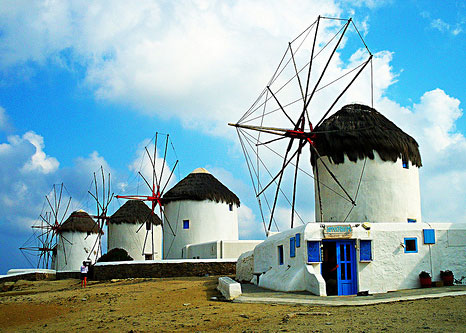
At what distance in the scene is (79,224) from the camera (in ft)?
157

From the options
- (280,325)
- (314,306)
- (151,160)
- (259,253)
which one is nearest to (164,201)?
(151,160)

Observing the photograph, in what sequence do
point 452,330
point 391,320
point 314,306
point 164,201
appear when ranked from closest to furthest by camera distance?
1. point 452,330
2. point 391,320
3. point 314,306
4. point 164,201

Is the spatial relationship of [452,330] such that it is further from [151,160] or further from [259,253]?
[151,160]

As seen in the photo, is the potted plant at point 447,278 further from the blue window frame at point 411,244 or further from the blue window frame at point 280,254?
the blue window frame at point 280,254

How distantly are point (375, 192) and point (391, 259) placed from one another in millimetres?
4984

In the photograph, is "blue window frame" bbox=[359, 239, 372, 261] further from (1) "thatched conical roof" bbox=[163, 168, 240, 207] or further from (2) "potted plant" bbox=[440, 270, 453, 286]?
(1) "thatched conical roof" bbox=[163, 168, 240, 207]

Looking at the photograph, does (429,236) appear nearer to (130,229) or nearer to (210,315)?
(210,315)

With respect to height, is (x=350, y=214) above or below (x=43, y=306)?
above

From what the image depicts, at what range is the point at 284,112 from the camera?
20.8 metres

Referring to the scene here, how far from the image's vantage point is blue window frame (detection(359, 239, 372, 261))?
16328 millimetres

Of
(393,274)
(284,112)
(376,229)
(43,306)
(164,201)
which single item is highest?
(284,112)

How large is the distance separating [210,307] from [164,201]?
2411cm

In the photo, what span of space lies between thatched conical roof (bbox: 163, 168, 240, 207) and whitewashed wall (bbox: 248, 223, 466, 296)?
58.8ft

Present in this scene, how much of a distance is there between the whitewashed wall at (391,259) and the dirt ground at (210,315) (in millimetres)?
2966
